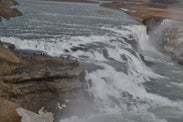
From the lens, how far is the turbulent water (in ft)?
85.5

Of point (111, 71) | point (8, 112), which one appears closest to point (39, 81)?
point (8, 112)

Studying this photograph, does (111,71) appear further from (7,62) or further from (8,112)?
(8,112)

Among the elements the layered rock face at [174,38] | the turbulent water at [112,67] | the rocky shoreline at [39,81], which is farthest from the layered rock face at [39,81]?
the layered rock face at [174,38]

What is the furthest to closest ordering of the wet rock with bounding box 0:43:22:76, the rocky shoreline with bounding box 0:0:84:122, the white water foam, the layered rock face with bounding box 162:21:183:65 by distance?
1. the layered rock face with bounding box 162:21:183:65
2. the white water foam
3. the wet rock with bounding box 0:43:22:76
4. the rocky shoreline with bounding box 0:0:84:122

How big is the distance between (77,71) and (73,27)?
18566 millimetres

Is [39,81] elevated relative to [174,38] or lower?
elevated

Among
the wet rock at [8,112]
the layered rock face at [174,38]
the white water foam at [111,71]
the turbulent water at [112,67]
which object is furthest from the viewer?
the layered rock face at [174,38]

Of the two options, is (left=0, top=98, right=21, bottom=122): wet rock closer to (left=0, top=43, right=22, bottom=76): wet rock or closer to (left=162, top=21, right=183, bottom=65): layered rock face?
(left=0, top=43, right=22, bottom=76): wet rock

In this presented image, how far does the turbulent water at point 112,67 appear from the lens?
85.5 feet

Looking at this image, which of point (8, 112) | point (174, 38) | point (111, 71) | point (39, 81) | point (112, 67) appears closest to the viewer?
point (8, 112)

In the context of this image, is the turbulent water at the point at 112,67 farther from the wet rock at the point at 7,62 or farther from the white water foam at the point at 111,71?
the wet rock at the point at 7,62

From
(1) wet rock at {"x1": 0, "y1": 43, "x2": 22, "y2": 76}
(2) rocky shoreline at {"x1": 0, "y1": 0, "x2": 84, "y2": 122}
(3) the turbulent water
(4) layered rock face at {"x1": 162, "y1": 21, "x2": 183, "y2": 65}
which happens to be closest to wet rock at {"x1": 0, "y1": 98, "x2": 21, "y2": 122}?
(2) rocky shoreline at {"x1": 0, "y1": 0, "x2": 84, "y2": 122}

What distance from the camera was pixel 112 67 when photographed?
101 ft

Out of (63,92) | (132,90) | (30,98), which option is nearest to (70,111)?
(63,92)
